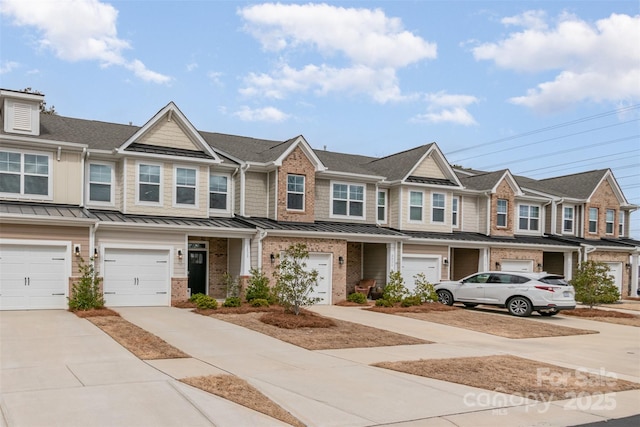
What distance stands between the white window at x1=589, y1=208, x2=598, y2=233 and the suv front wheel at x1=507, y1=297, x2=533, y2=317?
16851 mm

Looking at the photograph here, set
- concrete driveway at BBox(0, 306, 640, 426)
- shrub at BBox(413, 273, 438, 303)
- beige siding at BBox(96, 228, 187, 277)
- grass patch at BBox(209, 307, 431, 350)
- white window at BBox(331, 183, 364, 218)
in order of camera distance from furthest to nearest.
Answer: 1. white window at BBox(331, 183, 364, 218)
2. shrub at BBox(413, 273, 438, 303)
3. beige siding at BBox(96, 228, 187, 277)
4. grass patch at BBox(209, 307, 431, 350)
5. concrete driveway at BBox(0, 306, 640, 426)

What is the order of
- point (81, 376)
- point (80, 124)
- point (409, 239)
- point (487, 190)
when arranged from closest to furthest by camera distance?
point (81, 376) < point (80, 124) < point (409, 239) < point (487, 190)

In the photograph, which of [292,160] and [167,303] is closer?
[167,303]

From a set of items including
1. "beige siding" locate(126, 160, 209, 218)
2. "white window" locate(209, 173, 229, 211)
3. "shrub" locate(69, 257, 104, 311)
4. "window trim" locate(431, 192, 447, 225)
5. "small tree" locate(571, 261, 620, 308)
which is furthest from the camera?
"window trim" locate(431, 192, 447, 225)

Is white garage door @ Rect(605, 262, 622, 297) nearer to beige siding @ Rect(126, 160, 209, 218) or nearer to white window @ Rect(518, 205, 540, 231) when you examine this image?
white window @ Rect(518, 205, 540, 231)

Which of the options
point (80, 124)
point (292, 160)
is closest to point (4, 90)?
point (80, 124)

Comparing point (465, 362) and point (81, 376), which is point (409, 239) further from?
point (81, 376)

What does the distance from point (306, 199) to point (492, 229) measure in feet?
38.4

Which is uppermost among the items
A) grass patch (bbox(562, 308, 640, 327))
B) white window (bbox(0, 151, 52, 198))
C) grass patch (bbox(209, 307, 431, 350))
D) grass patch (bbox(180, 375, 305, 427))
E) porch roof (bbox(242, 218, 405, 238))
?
white window (bbox(0, 151, 52, 198))

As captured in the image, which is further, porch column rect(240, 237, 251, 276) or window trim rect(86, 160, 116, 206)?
porch column rect(240, 237, 251, 276)

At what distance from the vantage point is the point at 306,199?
24.5m

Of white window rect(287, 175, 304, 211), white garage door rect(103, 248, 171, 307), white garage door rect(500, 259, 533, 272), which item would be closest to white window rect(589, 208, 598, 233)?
white garage door rect(500, 259, 533, 272)

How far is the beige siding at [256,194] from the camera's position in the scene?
24.2m

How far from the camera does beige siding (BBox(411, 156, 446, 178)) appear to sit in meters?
28.4
